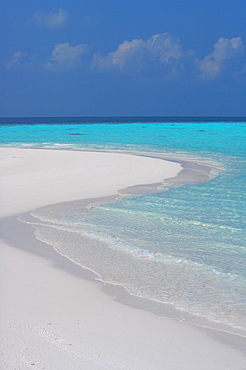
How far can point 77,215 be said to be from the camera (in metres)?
7.93

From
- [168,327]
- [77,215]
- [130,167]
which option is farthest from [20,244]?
[130,167]

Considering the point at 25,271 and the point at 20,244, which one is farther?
the point at 20,244

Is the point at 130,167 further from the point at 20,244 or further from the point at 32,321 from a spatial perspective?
the point at 32,321

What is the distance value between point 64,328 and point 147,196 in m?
6.41

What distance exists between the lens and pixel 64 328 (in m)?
3.57

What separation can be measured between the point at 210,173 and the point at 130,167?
2822 mm

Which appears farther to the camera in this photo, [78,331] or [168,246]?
[168,246]

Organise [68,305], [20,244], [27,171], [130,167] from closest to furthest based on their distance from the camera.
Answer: [68,305]
[20,244]
[27,171]
[130,167]

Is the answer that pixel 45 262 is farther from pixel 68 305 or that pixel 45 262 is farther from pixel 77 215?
pixel 77 215

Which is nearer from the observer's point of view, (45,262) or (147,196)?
(45,262)

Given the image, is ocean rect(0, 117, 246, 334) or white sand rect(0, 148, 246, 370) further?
ocean rect(0, 117, 246, 334)

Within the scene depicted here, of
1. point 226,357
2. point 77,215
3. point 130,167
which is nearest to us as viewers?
point 226,357

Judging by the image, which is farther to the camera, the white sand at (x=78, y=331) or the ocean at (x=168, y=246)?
the ocean at (x=168, y=246)

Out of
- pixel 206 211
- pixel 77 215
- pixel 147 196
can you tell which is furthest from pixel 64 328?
pixel 147 196
